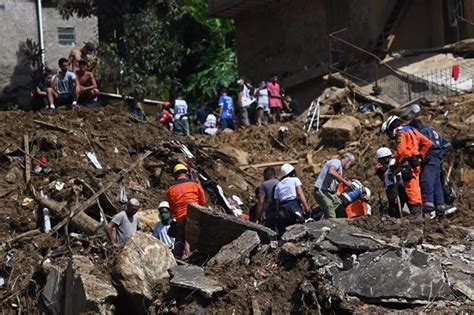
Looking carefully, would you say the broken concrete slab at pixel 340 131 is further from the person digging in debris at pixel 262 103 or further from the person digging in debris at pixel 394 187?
the person digging in debris at pixel 394 187

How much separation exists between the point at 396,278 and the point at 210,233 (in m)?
3.14

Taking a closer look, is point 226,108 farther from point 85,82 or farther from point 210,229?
point 210,229

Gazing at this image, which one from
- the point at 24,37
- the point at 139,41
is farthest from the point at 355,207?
the point at 24,37

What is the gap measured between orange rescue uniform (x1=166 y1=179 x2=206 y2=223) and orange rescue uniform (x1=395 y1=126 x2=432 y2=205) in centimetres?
280

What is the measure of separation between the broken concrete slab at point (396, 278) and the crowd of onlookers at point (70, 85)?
10.5 meters

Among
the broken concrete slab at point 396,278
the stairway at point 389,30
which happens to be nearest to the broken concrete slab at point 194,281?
the broken concrete slab at point 396,278

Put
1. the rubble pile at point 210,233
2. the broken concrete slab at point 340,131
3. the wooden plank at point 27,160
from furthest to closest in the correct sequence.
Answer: the broken concrete slab at point 340,131 < the wooden plank at point 27,160 < the rubble pile at point 210,233

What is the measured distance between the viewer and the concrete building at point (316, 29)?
28.4 meters

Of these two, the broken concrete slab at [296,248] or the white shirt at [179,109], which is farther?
the white shirt at [179,109]

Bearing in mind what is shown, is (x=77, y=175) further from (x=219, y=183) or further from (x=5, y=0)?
(x=5, y=0)

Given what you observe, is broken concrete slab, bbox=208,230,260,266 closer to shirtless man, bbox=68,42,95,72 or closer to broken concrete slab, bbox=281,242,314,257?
broken concrete slab, bbox=281,242,314,257

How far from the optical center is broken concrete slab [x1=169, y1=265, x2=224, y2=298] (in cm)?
1345

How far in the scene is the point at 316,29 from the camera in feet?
101

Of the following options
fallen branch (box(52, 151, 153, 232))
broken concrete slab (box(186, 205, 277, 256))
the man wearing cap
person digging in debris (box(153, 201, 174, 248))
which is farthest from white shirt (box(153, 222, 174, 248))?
fallen branch (box(52, 151, 153, 232))
